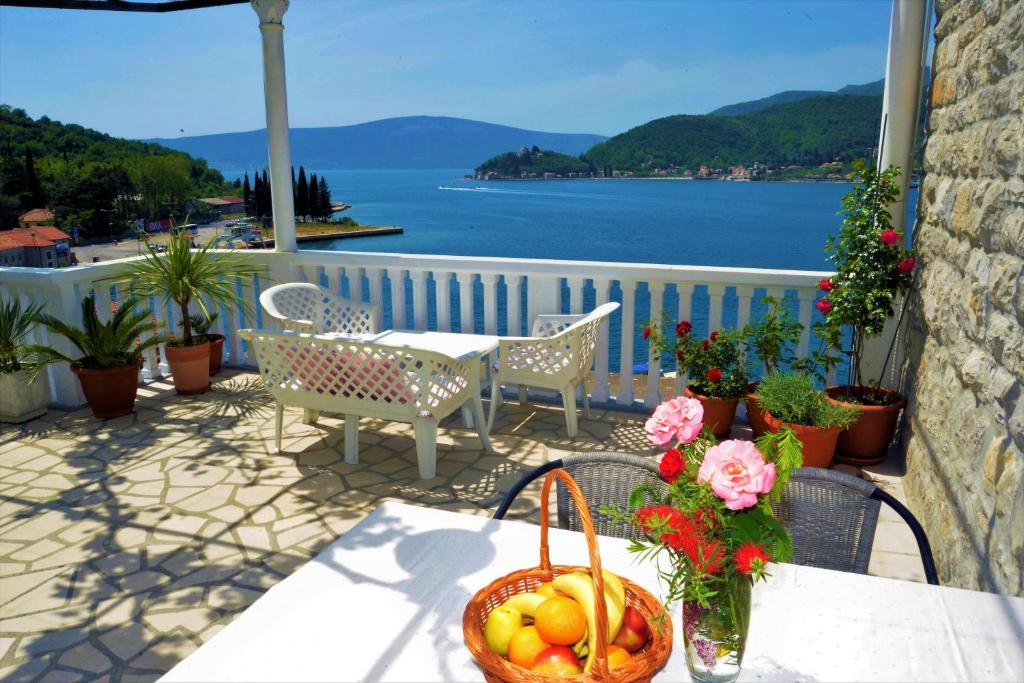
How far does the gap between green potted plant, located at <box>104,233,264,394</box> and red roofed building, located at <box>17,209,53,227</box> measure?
1972 mm

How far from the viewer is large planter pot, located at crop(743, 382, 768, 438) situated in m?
3.95

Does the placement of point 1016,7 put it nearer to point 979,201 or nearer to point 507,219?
point 979,201

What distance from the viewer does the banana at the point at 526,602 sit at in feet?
3.79

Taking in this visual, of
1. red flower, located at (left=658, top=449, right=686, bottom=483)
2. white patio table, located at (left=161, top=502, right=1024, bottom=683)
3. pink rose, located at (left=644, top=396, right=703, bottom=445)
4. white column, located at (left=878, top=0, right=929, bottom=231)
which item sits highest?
white column, located at (left=878, top=0, right=929, bottom=231)

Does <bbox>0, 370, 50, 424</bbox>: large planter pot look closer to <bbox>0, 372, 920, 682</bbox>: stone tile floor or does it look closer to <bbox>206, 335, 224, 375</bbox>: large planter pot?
<bbox>0, 372, 920, 682</bbox>: stone tile floor

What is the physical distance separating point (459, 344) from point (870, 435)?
229 centimetres

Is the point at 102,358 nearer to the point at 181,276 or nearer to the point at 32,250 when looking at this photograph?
the point at 181,276

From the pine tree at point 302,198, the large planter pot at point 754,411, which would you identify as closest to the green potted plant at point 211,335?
the pine tree at point 302,198

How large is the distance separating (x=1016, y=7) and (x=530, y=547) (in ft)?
7.67

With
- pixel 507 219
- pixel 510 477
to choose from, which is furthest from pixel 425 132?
pixel 510 477

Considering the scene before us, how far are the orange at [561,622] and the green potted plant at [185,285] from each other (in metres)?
4.41

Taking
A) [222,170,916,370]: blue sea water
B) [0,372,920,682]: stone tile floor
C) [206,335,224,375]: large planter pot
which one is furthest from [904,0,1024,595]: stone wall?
[222,170,916,370]: blue sea water

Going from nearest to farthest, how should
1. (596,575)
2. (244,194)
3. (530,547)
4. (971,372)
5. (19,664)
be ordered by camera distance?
(596,575), (530,547), (19,664), (971,372), (244,194)

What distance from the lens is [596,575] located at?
1.00 metres
